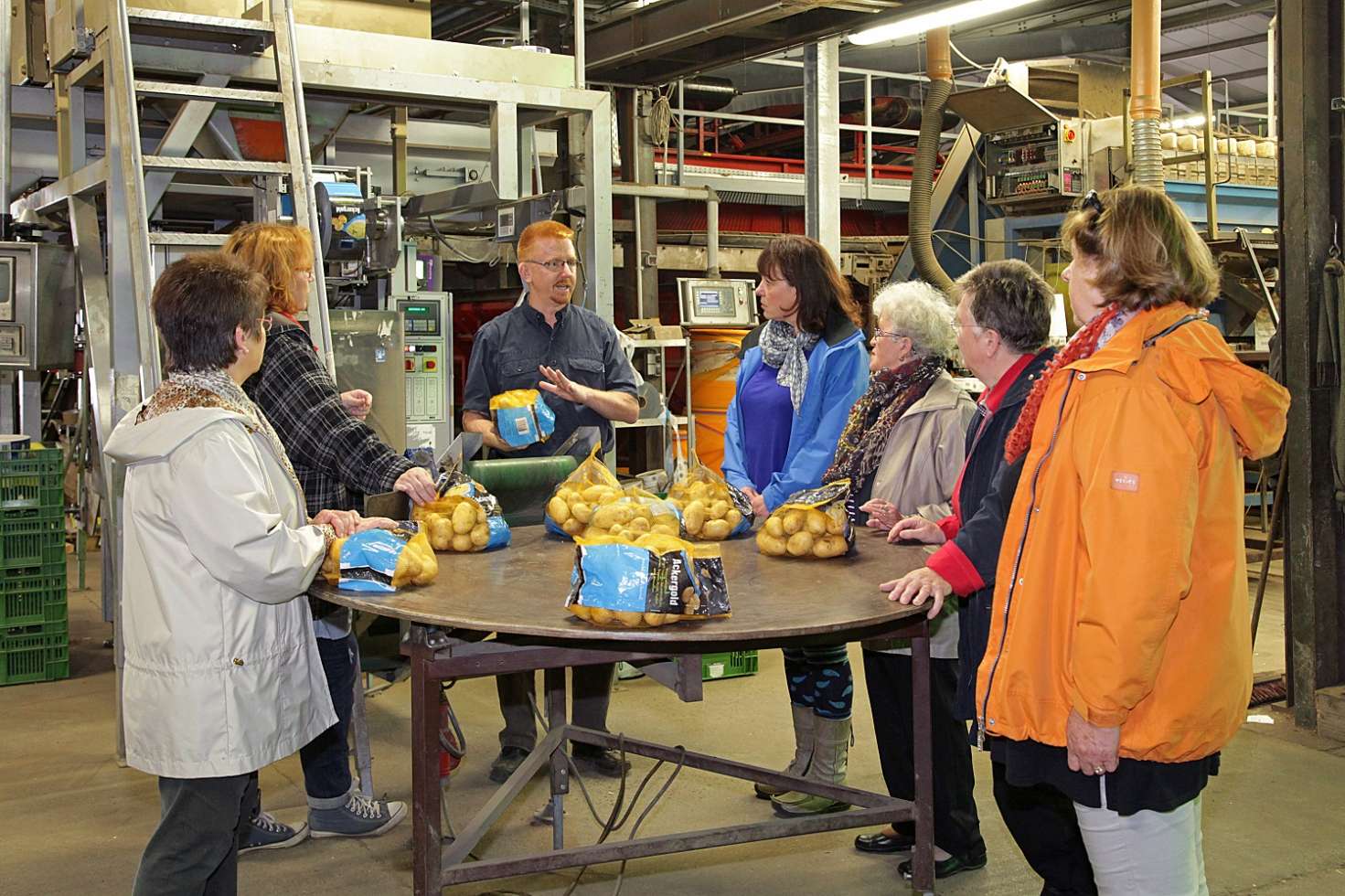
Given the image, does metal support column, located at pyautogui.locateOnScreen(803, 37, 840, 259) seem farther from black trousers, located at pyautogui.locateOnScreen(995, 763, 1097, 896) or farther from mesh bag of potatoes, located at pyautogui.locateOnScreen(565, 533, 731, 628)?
mesh bag of potatoes, located at pyautogui.locateOnScreen(565, 533, 731, 628)

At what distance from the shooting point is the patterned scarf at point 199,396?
8.13 feet

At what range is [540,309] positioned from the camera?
173 inches

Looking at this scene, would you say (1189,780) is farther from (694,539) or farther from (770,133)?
(770,133)

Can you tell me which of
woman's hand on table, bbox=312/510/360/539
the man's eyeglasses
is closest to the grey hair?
the man's eyeglasses

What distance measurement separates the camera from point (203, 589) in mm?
2438

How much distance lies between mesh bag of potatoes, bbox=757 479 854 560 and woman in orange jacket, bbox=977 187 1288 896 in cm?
70

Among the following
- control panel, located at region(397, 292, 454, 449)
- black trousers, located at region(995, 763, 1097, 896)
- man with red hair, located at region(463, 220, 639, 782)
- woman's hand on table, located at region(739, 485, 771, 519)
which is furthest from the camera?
control panel, located at region(397, 292, 454, 449)

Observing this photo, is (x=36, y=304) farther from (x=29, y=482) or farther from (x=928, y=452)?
(x=928, y=452)

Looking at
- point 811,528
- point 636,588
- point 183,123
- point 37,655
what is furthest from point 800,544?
point 37,655

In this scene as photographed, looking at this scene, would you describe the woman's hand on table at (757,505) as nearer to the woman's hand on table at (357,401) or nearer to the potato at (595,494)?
the potato at (595,494)

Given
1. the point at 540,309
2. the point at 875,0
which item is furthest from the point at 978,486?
the point at 875,0

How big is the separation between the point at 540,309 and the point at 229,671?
218cm

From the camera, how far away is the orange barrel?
908 cm

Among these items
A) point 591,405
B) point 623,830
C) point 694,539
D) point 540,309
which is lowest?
point 623,830
